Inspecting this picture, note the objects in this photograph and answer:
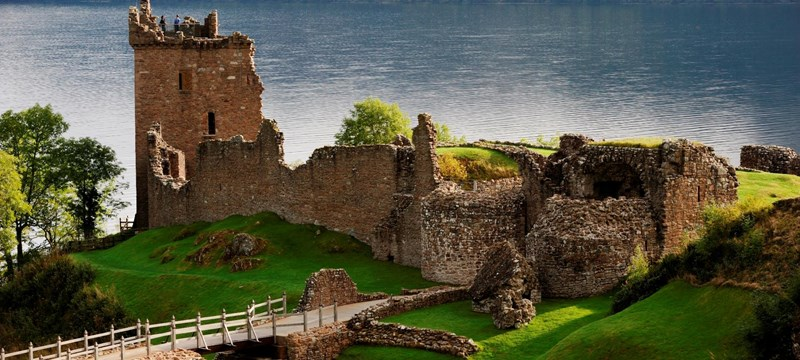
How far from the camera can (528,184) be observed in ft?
168

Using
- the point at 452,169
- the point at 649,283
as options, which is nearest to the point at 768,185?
the point at 452,169

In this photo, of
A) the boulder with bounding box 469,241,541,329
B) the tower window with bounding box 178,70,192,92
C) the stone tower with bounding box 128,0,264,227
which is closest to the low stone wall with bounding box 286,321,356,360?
the boulder with bounding box 469,241,541,329

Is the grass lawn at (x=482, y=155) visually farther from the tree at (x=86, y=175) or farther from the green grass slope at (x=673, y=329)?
the tree at (x=86, y=175)

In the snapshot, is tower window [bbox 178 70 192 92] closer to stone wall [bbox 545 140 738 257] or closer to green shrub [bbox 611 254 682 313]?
stone wall [bbox 545 140 738 257]

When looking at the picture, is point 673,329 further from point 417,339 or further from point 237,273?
point 237,273

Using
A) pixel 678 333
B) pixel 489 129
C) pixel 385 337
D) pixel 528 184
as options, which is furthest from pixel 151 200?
pixel 489 129

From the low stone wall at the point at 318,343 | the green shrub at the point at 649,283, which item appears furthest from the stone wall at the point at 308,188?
the green shrub at the point at 649,283

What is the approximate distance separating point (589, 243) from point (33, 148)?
1676 inches

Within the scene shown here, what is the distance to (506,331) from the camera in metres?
42.3

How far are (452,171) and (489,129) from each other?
3210 inches

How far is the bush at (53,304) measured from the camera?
6116cm

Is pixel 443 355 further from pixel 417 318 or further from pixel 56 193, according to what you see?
pixel 56 193

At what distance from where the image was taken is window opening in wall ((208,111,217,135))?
76.8 m

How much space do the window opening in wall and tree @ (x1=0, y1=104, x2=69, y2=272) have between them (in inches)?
323
